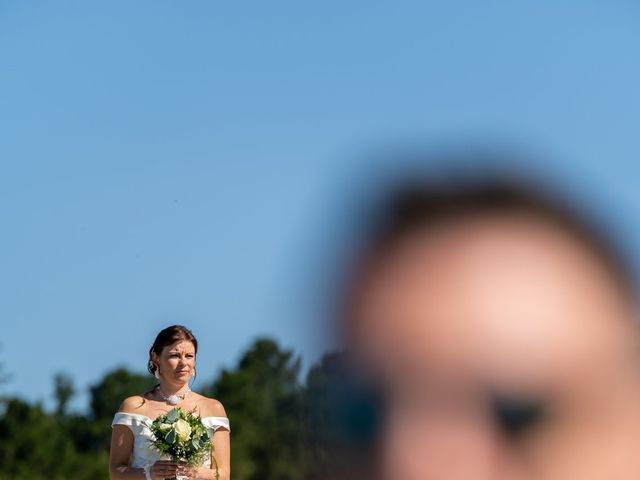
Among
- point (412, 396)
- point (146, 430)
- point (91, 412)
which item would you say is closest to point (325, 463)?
point (412, 396)

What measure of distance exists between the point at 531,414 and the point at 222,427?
→ 254 inches

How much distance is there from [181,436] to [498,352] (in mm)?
6010

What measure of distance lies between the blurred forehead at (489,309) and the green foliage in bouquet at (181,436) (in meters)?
5.88

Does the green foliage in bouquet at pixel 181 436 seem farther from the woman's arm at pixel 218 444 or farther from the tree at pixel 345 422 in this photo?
the tree at pixel 345 422

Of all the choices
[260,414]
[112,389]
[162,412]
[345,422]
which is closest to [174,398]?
[162,412]

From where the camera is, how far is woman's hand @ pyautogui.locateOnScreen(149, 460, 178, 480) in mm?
8656

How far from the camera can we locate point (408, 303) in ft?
9.31

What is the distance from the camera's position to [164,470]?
8.68 metres

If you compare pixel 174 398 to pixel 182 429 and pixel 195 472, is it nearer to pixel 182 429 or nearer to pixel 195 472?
pixel 182 429

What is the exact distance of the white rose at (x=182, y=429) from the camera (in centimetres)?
862

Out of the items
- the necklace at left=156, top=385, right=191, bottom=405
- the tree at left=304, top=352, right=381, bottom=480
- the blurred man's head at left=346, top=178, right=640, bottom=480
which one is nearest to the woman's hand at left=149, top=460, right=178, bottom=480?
the necklace at left=156, top=385, right=191, bottom=405

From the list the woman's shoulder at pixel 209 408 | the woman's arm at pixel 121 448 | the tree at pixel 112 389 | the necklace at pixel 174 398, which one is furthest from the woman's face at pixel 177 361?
the tree at pixel 112 389

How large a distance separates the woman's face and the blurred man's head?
19.1 feet

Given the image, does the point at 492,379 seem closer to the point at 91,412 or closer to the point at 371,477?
the point at 371,477
